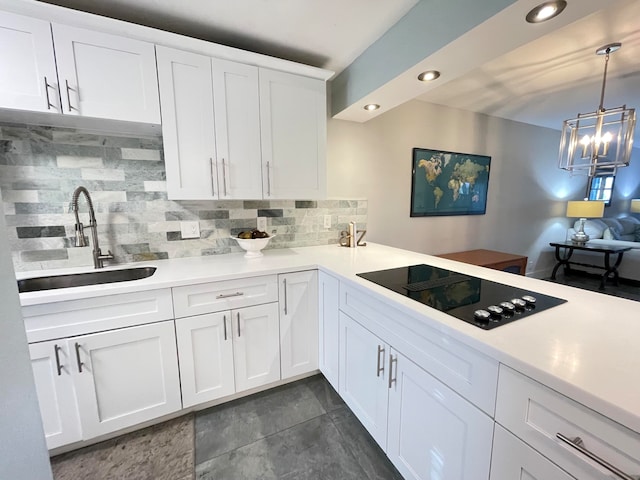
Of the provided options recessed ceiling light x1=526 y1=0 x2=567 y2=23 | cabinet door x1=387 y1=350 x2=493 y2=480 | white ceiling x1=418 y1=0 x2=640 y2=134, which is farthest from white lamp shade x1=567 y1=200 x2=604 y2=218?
cabinet door x1=387 y1=350 x2=493 y2=480

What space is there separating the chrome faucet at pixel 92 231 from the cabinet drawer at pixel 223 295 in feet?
2.06

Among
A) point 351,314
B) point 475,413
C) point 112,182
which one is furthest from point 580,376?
point 112,182

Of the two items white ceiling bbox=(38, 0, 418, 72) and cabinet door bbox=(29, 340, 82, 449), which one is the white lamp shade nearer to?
white ceiling bbox=(38, 0, 418, 72)

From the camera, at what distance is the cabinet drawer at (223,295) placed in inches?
56.5

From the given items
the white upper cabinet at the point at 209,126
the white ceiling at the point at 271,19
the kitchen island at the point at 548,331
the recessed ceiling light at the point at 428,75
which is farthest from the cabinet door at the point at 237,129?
the recessed ceiling light at the point at 428,75

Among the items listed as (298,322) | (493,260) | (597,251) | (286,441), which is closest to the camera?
(286,441)

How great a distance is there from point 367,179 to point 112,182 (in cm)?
202

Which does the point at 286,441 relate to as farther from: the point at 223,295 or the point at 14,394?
the point at 14,394

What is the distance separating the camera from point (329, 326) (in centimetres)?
169

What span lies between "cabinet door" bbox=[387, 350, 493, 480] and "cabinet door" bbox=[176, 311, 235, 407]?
99cm

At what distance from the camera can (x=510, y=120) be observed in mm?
3465

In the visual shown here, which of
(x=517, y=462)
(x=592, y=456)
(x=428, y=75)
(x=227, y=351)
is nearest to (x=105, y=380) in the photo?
(x=227, y=351)

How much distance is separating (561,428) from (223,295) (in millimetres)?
1474

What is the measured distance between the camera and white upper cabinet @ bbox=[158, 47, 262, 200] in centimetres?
150
